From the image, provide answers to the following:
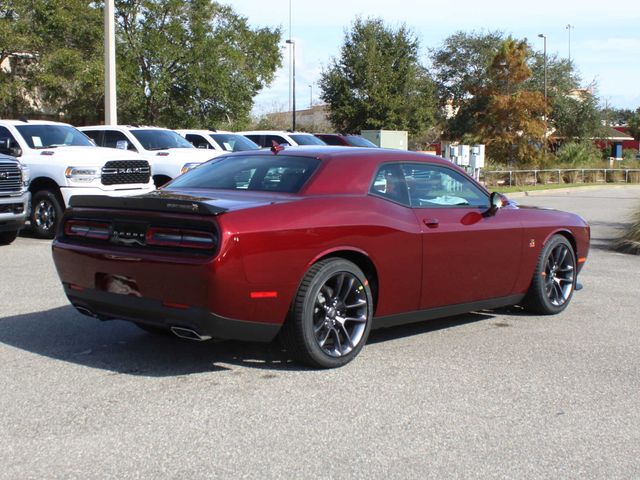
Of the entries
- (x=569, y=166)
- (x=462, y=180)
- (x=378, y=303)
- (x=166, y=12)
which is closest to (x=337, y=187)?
(x=378, y=303)

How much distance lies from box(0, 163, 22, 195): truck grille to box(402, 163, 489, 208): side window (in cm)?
758

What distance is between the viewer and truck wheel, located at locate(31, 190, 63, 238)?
1353 centimetres

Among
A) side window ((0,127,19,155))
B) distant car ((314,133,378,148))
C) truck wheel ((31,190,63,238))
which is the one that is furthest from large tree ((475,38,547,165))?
truck wheel ((31,190,63,238))

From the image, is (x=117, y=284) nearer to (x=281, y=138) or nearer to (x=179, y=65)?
(x=281, y=138)

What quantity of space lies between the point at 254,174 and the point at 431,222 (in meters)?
1.39

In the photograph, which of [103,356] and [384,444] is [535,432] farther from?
[103,356]

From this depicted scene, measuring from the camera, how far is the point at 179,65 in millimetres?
35469

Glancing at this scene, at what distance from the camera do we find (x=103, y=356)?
19.9 feet

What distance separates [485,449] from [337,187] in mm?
2367

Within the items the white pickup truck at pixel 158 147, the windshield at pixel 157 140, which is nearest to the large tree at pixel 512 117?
the windshield at pixel 157 140

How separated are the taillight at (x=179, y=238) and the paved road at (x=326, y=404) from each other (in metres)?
0.90

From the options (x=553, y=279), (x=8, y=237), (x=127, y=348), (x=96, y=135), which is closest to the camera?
(x=127, y=348)

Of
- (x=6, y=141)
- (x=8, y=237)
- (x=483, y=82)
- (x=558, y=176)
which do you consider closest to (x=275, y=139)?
(x=6, y=141)

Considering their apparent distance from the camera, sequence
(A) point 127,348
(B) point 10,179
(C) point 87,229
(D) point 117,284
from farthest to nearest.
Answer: (B) point 10,179, (A) point 127,348, (C) point 87,229, (D) point 117,284
